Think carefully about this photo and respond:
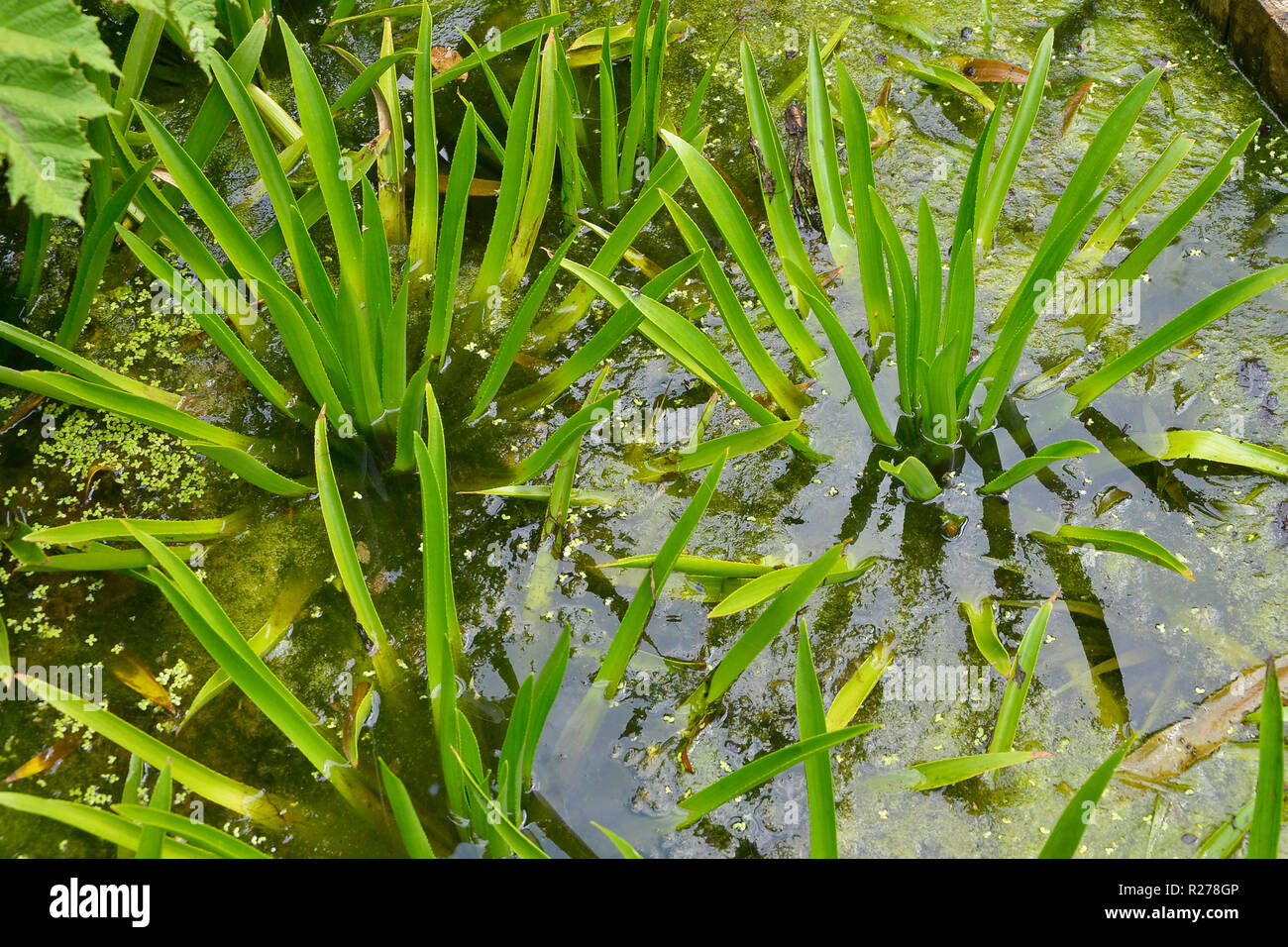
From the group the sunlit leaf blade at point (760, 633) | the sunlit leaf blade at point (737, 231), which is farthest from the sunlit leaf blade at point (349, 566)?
the sunlit leaf blade at point (737, 231)

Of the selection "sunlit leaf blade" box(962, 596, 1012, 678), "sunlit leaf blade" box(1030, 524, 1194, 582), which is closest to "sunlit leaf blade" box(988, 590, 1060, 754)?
"sunlit leaf blade" box(962, 596, 1012, 678)

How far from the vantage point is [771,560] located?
1.62m

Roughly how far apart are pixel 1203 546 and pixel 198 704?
5.40 ft

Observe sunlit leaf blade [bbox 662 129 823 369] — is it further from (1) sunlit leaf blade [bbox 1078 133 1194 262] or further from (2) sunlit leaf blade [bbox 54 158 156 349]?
(2) sunlit leaf blade [bbox 54 158 156 349]

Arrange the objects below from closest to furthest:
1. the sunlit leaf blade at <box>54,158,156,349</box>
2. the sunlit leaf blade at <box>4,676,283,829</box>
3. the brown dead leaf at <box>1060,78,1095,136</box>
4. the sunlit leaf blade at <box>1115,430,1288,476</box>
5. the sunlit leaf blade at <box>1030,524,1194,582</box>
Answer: the sunlit leaf blade at <box>4,676,283,829</box> < the sunlit leaf blade at <box>1030,524,1194,582</box> < the sunlit leaf blade at <box>1115,430,1288,476</box> < the sunlit leaf blade at <box>54,158,156,349</box> < the brown dead leaf at <box>1060,78,1095,136</box>

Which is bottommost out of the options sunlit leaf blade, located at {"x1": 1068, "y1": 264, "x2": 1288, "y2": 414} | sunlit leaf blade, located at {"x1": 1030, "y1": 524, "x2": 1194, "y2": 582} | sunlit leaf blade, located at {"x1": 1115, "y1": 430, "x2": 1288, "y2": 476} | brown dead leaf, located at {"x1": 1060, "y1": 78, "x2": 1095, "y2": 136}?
sunlit leaf blade, located at {"x1": 1030, "y1": 524, "x2": 1194, "y2": 582}

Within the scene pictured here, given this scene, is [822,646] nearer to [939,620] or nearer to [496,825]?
[939,620]

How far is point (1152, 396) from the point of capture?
5.76 ft

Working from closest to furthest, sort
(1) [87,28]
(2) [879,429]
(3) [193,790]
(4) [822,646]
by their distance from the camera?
1. (1) [87,28]
2. (3) [193,790]
3. (4) [822,646]
4. (2) [879,429]

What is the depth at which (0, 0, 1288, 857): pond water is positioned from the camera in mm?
1383

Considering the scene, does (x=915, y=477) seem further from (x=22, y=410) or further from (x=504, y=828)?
(x=22, y=410)

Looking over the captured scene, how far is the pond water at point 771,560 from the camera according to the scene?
138 cm
